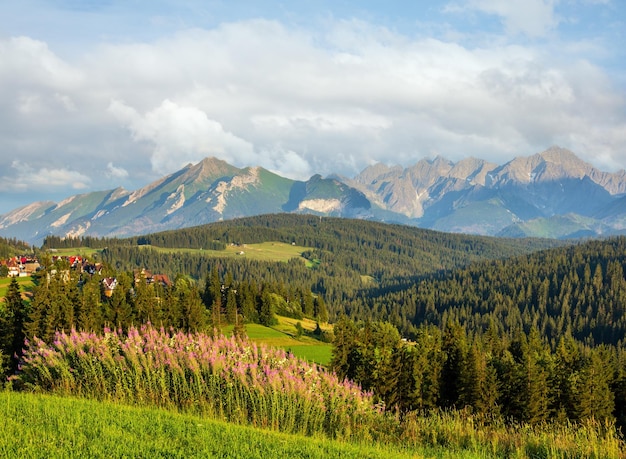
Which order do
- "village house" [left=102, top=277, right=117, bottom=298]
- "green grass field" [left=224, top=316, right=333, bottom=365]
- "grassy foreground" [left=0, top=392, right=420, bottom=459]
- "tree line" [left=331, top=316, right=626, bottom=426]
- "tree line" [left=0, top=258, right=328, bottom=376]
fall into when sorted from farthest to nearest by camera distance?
1. "village house" [left=102, top=277, right=117, bottom=298]
2. "green grass field" [left=224, top=316, right=333, bottom=365]
3. "tree line" [left=331, top=316, right=626, bottom=426]
4. "tree line" [left=0, top=258, right=328, bottom=376]
5. "grassy foreground" [left=0, top=392, right=420, bottom=459]

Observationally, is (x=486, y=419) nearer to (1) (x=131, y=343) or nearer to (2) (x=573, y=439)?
(2) (x=573, y=439)

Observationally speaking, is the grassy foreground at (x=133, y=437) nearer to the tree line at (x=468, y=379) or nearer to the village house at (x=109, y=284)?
the tree line at (x=468, y=379)

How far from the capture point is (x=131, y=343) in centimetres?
1441

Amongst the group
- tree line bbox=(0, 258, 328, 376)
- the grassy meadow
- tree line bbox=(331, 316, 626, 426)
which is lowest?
tree line bbox=(331, 316, 626, 426)

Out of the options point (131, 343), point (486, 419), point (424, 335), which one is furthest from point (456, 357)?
point (131, 343)

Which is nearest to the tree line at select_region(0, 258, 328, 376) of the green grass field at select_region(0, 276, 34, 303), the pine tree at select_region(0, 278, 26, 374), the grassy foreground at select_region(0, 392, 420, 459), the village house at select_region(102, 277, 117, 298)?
the pine tree at select_region(0, 278, 26, 374)

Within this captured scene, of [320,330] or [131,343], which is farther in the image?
[320,330]

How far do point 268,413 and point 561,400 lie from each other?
59.7 meters

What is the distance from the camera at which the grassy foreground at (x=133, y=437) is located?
330 inches

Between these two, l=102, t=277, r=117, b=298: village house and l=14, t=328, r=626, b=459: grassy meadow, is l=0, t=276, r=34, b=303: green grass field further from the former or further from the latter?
l=14, t=328, r=626, b=459: grassy meadow

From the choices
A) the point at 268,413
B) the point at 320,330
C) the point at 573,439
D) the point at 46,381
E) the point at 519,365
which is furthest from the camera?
the point at 320,330

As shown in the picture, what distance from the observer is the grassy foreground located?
8.38 m

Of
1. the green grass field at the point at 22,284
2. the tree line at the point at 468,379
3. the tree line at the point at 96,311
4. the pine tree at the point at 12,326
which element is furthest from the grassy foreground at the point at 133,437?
the green grass field at the point at 22,284

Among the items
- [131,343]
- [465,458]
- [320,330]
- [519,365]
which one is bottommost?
[320,330]
